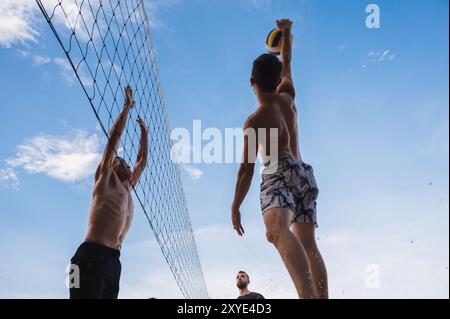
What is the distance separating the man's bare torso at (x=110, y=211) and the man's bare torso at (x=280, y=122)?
5.54 feet

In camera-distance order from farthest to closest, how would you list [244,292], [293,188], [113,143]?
[244,292] < [113,143] < [293,188]

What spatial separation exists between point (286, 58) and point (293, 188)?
118 cm

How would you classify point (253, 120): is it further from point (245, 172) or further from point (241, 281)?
point (241, 281)

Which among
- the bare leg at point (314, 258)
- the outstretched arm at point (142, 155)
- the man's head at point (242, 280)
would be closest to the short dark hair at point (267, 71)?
the bare leg at point (314, 258)

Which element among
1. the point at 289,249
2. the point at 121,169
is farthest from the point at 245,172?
the point at 121,169

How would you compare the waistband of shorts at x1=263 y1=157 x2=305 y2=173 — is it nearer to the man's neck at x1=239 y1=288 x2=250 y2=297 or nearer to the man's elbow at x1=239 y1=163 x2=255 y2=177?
the man's elbow at x1=239 y1=163 x2=255 y2=177

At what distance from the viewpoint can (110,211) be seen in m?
3.47

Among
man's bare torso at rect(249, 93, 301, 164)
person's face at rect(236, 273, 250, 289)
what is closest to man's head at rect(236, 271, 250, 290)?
person's face at rect(236, 273, 250, 289)

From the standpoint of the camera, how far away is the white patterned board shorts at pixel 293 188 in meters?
2.34

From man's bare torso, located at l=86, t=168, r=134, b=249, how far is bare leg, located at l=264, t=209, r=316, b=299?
1.69 meters

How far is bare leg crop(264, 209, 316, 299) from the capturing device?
1.98m

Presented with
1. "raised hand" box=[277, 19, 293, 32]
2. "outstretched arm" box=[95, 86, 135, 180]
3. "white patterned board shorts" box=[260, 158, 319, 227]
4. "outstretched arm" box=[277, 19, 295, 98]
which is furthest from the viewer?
"outstretched arm" box=[95, 86, 135, 180]
